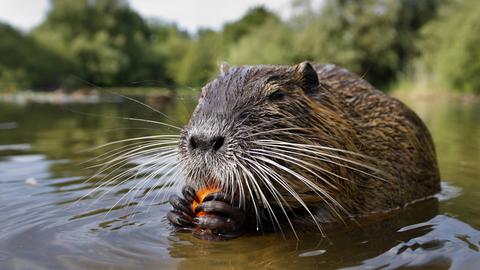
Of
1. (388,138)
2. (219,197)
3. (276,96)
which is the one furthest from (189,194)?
(388,138)

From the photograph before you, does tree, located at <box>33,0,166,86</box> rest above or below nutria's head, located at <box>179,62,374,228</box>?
above

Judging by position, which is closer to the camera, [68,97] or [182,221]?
[182,221]

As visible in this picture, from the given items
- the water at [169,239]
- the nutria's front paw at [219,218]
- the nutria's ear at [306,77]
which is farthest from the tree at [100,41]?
the nutria's front paw at [219,218]

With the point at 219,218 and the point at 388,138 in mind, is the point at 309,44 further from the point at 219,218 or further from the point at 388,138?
the point at 219,218

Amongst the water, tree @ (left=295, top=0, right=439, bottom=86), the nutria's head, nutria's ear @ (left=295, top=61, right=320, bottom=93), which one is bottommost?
the water

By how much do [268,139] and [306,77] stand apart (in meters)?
0.64

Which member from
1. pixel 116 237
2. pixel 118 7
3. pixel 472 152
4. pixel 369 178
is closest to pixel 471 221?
pixel 369 178

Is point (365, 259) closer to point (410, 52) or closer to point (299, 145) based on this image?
point (299, 145)

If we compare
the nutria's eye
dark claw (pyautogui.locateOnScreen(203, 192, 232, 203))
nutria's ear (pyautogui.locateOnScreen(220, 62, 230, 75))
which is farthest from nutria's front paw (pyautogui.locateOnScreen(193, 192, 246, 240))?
nutria's ear (pyautogui.locateOnScreen(220, 62, 230, 75))

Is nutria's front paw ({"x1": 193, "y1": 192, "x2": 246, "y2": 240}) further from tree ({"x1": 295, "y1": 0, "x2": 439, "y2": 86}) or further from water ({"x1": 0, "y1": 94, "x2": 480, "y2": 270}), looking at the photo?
tree ({"x1": 295, "y1": 0, "x2": 439, "y2": 86})

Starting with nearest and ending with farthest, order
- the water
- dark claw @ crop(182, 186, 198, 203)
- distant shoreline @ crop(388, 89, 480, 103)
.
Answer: the water < dark claw @ crop(182, 186, 198, 203) < distant shoreline @ crop(388, 89, 480, 103)

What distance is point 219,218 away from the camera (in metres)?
2.83

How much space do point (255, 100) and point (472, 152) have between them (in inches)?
167

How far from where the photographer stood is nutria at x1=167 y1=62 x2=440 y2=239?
2727 mm
